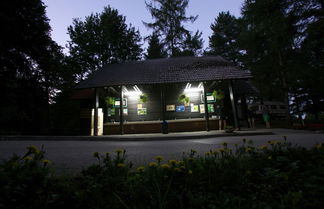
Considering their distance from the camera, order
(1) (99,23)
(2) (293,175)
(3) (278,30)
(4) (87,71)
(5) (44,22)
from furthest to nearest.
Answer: (1) (99,23) < (4) (87,71) < (5) (44,22) < (3) (278,30) < (2) (293,175)

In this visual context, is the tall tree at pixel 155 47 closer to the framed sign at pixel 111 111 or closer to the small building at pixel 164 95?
the small building at pixel 164 95

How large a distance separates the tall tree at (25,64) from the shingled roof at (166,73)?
530 cm

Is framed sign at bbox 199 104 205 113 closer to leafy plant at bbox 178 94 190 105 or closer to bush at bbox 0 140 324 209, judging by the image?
leafy plant at bbox 178 94 190 105

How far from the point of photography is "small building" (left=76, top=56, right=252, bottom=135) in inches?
517

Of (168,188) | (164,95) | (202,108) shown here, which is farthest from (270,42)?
(168,188)

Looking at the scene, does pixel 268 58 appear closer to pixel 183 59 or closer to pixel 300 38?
pixel 300 38

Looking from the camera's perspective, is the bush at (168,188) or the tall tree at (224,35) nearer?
the bush at (168,188)

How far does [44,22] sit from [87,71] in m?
8.36

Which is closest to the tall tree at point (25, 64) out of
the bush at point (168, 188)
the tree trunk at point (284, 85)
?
the bush at point (168, 188)

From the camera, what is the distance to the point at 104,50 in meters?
25.1

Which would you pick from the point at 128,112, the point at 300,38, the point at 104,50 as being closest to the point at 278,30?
the point at 300,38

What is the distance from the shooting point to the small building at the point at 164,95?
13.1 metres

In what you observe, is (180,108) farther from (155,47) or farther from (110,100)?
(155,47)

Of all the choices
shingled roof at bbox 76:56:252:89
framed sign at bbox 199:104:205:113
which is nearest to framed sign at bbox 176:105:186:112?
framed sign at bbox 199:104:205:113
